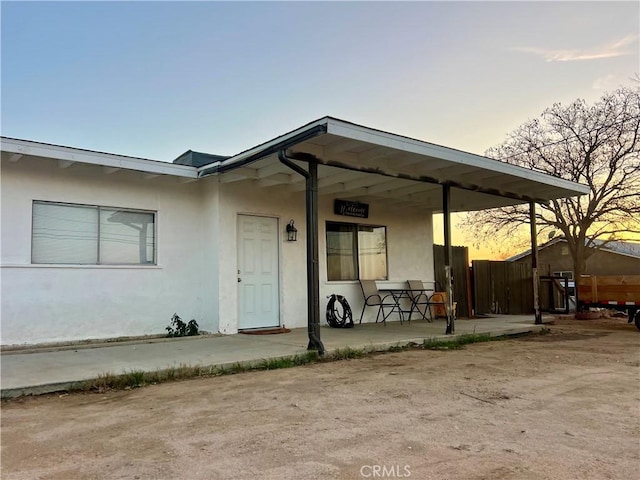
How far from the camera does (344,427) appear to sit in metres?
3.39

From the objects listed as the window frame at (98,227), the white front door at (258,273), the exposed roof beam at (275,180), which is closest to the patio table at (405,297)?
the white front door at (258,273)

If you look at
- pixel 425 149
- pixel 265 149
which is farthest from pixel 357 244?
pixel 265 149

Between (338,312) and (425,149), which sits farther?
(338,312)

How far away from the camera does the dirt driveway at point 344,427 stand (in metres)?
2.67

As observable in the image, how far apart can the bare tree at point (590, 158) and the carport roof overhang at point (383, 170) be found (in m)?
5.03

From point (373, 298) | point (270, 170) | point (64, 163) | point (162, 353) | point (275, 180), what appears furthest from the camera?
point (373, 298)

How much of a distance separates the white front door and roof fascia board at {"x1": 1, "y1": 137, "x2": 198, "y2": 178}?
1.51 m

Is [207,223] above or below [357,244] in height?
above

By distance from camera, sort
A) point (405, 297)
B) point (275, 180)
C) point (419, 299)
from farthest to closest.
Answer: point (419, 299)
point (405, 297)
point (275, 180)

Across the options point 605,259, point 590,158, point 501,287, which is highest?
point 590,158

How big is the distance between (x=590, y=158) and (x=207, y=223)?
1202 centimetres

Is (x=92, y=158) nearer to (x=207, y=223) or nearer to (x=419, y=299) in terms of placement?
(x=207, y=223)

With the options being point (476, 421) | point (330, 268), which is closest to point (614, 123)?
point (330, 268)

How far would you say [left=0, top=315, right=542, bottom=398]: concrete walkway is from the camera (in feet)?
15.3
